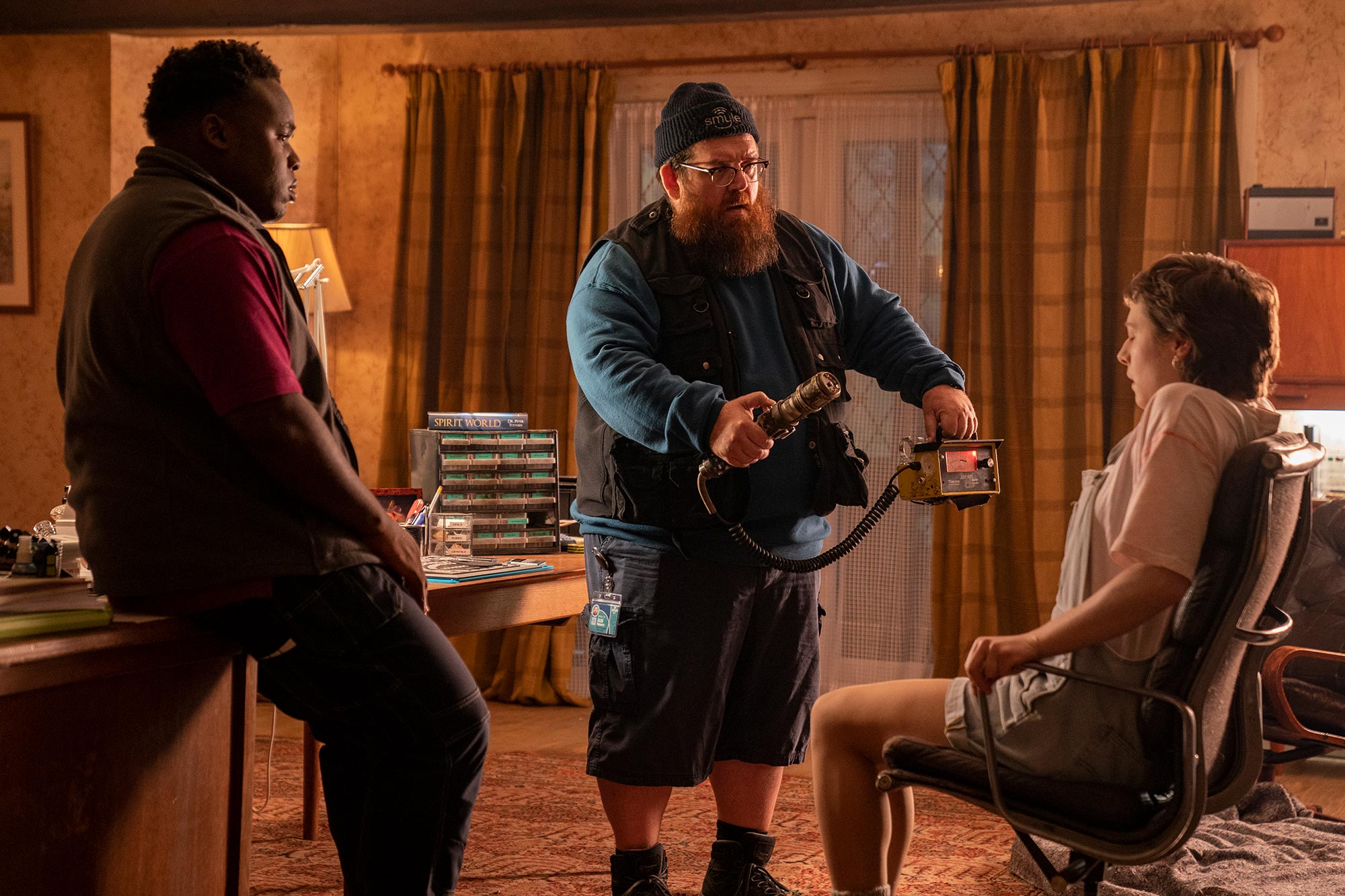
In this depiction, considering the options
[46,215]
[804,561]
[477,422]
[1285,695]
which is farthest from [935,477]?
[46,215]

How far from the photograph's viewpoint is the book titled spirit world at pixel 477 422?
2615 mm

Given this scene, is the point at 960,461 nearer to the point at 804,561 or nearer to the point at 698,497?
the point at 804,561

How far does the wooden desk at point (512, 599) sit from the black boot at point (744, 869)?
0.58 meters

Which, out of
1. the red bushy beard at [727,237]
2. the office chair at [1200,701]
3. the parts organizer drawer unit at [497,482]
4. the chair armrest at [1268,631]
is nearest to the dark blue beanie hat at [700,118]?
the red bushy beard at [727,237]

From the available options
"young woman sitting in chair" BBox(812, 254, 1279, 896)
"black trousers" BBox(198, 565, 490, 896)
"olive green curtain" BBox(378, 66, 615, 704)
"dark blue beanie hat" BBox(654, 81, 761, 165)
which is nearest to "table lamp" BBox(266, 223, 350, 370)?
"olive green curtain" BBox(378, 66, 615, 704)

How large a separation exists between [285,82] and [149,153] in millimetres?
3457

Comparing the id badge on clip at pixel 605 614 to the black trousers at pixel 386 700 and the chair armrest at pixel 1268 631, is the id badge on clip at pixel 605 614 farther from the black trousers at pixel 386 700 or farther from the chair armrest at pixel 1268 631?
the chair armrest at pixel 1268 631

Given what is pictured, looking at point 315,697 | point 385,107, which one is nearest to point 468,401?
point 385,107

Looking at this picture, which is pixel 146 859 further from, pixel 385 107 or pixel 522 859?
pixel 385 107

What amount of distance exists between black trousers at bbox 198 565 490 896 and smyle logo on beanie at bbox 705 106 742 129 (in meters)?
1.17

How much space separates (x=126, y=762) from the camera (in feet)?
5.53

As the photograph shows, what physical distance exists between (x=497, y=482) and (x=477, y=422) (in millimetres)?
141

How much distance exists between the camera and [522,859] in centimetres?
293

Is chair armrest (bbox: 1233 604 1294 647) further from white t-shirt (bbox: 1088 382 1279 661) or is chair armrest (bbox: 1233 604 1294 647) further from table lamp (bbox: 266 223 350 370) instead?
table lamp (bbox: 266 223 350 370)
